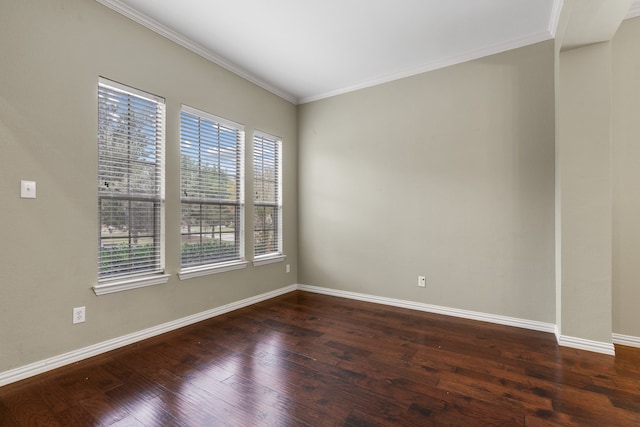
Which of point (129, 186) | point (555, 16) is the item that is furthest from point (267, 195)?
point (555, 16)

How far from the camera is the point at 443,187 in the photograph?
356 cm

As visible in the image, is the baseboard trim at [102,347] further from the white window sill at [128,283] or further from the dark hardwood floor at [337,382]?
the white window sill at [128,283]

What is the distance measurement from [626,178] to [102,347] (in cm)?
480

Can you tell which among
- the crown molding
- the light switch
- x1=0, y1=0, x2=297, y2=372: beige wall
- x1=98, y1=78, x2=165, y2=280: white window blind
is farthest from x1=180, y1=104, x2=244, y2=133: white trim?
the light switch

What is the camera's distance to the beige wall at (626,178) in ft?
8.66

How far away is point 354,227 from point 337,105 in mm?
1807

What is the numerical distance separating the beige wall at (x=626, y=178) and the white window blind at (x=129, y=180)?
427cm

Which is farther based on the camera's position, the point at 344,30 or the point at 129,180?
the point at 344,30

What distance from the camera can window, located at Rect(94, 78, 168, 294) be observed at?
8.43 ft

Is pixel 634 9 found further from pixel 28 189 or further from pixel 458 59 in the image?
pixel 28 189

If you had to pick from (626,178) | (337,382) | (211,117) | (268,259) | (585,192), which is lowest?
(337,382)

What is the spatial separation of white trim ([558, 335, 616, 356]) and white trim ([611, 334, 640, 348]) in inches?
8.1

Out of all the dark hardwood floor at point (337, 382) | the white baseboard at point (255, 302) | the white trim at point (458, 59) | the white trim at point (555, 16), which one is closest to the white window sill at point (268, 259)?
the white baseboard at point (255, 302)

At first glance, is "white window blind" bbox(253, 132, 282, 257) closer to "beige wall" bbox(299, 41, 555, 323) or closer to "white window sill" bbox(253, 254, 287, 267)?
"white window sill" bbox(253, 254, 287, 267)
